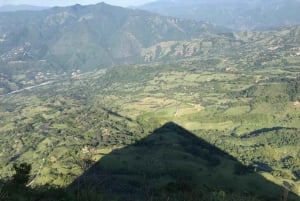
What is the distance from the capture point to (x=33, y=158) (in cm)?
16125

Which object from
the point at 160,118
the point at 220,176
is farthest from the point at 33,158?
the point at 220,176

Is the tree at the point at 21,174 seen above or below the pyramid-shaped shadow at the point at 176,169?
above

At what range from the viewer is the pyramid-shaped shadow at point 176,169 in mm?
99875

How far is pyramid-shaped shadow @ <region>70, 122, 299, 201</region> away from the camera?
9988 centimetres

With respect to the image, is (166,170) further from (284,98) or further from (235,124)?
(284,98)

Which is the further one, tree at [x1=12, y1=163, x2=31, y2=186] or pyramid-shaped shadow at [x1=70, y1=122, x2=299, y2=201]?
pyramid-shaped shadow at [x1=70, y1=122, x2=299, y2=201]

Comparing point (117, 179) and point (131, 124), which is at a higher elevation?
point (117, 179)

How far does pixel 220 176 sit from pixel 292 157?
127 feet

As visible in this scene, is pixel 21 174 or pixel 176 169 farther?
pixel 176 169

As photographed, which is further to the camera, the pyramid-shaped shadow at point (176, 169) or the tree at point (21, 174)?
the pyramid-shaped shadow at point (176, 169)

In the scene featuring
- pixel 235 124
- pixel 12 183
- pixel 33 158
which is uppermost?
pixel 12 183

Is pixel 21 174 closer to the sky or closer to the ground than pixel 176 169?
closer to the sky

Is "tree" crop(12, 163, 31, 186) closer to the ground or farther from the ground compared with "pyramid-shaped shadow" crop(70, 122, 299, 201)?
farther from the ground

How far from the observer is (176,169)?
115m
